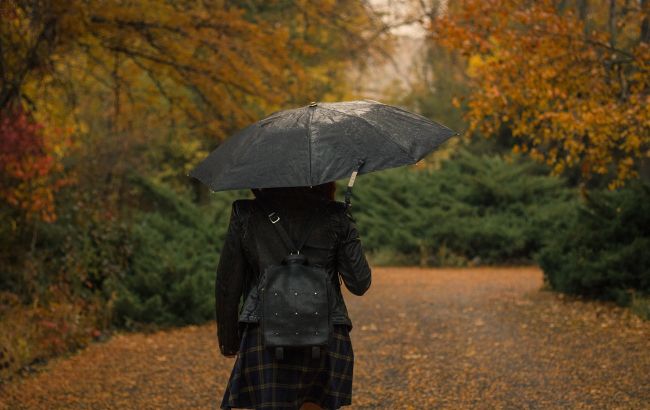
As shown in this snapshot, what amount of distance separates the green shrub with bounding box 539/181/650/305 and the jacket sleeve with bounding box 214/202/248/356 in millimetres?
6297

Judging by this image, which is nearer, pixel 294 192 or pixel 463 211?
pixel 294 192

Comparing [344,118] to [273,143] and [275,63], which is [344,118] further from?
[275,63]

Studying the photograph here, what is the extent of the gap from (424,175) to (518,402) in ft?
40.6

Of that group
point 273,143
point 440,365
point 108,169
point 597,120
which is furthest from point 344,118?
point 108,169

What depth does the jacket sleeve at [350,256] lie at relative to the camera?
310 centimetres

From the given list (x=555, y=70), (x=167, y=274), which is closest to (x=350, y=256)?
(x=167, y=274)

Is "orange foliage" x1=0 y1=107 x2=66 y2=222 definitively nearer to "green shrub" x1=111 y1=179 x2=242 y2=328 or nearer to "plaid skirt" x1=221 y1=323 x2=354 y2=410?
"green shrub" x1=111 y1=179 x2=242 y2=328

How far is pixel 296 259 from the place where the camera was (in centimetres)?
299

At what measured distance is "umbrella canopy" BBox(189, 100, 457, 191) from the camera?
3074 millimetres

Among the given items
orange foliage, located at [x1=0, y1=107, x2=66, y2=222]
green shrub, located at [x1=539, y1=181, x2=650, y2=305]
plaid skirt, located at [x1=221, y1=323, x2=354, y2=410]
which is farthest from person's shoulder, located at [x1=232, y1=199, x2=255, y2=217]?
green shrub, located at [x1=539, y1=181, x2=650, y2=305]

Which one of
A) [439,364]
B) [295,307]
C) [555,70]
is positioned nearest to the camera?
[295,307]

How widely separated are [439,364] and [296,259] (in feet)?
12.7

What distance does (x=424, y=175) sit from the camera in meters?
17.5

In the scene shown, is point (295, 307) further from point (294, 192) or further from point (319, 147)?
point (319, 147)
